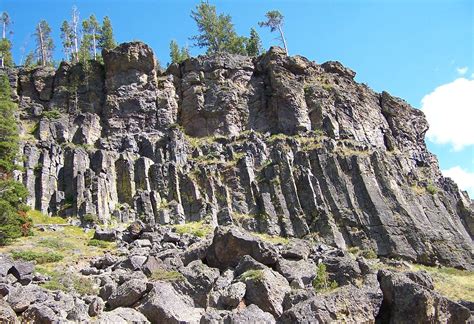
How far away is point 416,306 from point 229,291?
7.87 meters

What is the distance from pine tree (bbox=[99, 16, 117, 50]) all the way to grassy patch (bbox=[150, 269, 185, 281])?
6159 cm

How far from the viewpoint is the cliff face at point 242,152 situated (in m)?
49.6

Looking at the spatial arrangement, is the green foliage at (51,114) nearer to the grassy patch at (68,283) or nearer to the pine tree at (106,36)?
the pine tree at (106,36)

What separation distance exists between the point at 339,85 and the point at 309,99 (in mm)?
7339

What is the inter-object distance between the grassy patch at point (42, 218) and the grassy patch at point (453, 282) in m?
33.1

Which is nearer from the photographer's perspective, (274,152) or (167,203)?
(167,203)

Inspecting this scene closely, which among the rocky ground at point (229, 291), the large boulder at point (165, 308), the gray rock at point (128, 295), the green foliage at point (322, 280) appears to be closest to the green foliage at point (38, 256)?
the rocky ground at point (229, 291)

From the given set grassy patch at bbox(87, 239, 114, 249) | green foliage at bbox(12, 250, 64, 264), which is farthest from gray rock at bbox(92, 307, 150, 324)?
grassy patch at bbox(87, 239, 114, 249)

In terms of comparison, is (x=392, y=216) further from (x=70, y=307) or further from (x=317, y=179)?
(x=70, y=307)

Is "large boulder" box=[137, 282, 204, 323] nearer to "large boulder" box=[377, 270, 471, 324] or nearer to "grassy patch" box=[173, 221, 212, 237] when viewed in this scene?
"large boulder" box=[377, 270, 471, 324]

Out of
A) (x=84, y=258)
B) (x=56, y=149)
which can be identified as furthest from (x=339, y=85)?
(x=84, y=258)

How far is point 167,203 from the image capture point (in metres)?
50.4

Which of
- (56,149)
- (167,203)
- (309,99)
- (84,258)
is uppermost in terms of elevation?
(309,99)

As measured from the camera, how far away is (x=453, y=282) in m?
41.6
